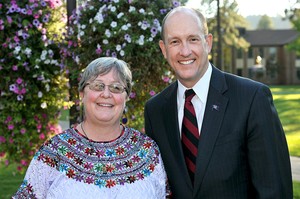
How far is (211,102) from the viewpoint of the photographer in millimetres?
3098

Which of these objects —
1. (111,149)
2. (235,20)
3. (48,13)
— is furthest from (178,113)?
(235,20)

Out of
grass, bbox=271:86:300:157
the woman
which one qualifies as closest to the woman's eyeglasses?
the woman

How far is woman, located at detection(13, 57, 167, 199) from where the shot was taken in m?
3.04

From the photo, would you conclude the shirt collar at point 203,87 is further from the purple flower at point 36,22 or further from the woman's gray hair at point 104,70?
the purple flower at point 36,22

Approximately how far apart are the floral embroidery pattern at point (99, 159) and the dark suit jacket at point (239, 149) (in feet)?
0.87

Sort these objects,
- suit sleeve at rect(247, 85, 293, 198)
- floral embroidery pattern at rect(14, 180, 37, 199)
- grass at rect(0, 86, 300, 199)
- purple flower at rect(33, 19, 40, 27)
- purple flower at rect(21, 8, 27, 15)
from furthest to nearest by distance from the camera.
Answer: grass at rect(0, 86, 300, 199) < purple flower at rect(33, 19, 40, 27) < purple flower at rect(21, 8, 27, 15) < floral embroidery pattern at rect(14, 180, 37, 199) < suit sleeve at rect(247, 85, 293, 198)

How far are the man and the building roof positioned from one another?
61.3 meters

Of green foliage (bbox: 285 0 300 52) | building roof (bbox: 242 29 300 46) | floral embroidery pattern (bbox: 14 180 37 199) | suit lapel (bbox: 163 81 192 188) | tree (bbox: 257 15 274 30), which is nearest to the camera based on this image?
floral embroidery pattern (bbox: 14 180 37 199)

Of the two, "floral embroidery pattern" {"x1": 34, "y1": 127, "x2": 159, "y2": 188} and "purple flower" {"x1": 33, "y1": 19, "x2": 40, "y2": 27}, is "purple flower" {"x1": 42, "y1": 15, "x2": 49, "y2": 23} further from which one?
"floral embroidery pattern" {"x1": 34, "y1": 127, "x2": 159, "y2": 188}

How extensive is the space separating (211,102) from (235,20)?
4199cm

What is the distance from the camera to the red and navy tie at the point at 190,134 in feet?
10.2

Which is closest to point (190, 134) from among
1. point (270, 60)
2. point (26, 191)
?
point (26, 191)

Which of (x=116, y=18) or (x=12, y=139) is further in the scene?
(x=12, y=139)

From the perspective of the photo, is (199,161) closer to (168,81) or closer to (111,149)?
Result: (111,149)
